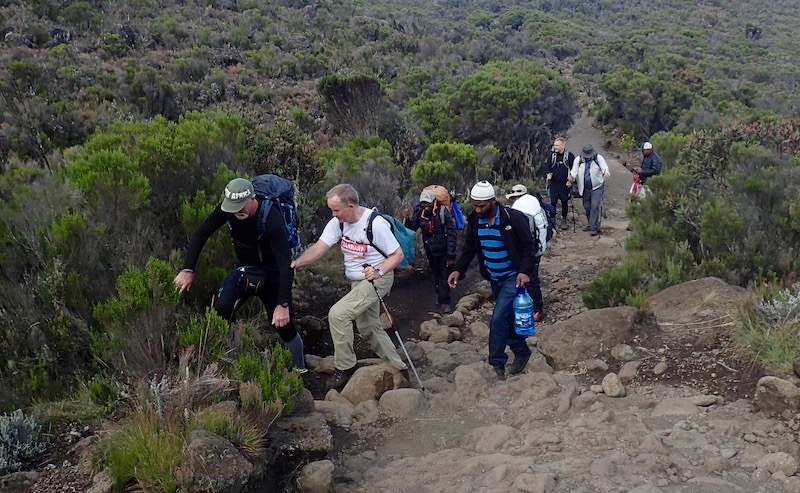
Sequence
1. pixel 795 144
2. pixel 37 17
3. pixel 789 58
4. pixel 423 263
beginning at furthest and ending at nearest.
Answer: pixel 789 58, pixel 37 17, pixel 795 144, pixel 423 263

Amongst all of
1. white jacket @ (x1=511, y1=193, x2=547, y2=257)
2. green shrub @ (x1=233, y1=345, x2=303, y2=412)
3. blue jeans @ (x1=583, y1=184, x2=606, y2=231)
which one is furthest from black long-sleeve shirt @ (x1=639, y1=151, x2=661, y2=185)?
green shrub @ (x1=233, y1=345, x2=303, y2=412)

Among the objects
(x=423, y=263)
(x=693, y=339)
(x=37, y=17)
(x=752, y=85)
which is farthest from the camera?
(x=752, y=85)

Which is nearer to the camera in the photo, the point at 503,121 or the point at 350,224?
the point at 350,224

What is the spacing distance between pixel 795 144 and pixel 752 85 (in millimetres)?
19342

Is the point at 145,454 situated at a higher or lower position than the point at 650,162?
higher

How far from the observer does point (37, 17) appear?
22.0 m

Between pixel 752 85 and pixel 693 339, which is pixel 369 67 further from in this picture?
pixel 693 339

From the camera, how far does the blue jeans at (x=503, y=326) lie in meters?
5.61

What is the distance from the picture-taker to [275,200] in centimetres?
484

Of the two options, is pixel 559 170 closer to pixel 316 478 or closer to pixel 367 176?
pixel 367 176

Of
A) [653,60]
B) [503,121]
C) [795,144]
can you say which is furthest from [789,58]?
[795,144]

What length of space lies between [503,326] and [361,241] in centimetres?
151

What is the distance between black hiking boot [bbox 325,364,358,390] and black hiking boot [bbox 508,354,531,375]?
1.46 meters

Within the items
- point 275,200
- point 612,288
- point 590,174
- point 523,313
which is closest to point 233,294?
point 275,200
